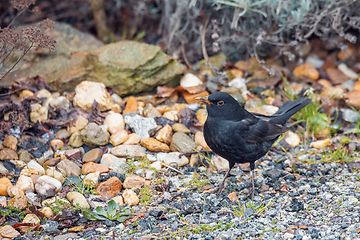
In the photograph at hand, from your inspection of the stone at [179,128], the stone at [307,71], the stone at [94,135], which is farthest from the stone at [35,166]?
the stone at [307,71]

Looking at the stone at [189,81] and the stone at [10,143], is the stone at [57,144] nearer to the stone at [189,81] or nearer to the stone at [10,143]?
the stone at [10,143]

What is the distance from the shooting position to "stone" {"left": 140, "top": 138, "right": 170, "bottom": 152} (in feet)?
15.4

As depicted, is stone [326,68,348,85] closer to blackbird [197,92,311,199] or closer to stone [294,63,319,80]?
stone [294,63,319,80]

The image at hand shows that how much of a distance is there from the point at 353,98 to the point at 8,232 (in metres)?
4.43

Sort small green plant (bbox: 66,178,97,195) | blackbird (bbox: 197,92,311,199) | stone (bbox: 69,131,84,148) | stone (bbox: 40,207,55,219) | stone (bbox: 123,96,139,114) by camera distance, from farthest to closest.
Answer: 1. stone (bbox: 123,96,139,114)
2. stone (bbox: 69,131,84,148)
3. small green plant (bbox: 66,178,97,195)
4. blackbird (bbox: 197,92,311,199)
5. stone (bbox: 40,207,55,219)

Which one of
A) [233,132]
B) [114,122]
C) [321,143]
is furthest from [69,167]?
[321,143]

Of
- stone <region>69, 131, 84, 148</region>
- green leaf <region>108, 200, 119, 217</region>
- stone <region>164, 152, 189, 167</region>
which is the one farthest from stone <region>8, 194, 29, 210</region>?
stone <region>164, 152, 189, 167</region>

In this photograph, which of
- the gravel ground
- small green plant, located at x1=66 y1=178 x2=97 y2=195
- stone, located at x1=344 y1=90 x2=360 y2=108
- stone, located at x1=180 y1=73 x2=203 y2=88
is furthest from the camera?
stone, located at x1=180 y1=73 x2=203 y2=88

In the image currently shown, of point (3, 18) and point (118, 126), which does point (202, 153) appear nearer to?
point (118, 126)

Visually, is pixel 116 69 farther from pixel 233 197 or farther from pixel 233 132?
Answer: pixel 233 197

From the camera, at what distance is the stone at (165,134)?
15.8 ft

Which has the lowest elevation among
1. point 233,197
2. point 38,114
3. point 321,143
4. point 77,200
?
point 321,143

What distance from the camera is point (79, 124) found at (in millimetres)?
Answer: 4891

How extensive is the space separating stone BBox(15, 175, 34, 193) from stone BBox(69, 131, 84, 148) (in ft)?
2.57
